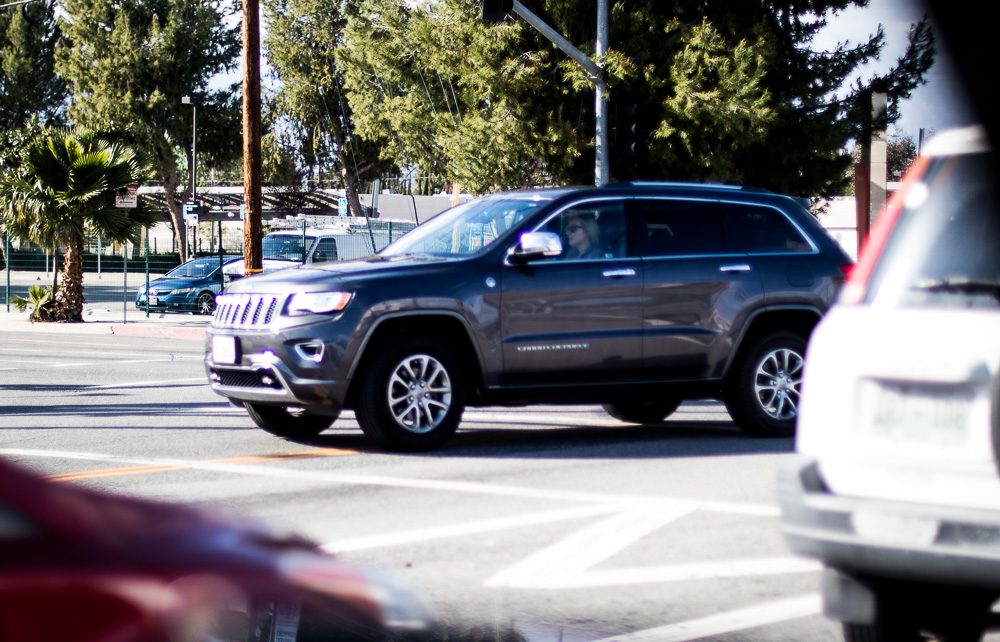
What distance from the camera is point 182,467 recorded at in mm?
7953

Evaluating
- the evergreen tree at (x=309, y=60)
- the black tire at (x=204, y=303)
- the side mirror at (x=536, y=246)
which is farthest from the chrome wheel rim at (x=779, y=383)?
the evergreen tree at (x=309, y=60)

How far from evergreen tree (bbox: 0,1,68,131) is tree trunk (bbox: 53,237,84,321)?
55508 mm

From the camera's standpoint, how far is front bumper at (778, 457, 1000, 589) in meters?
3.30

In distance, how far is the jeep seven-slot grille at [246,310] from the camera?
8.39 meters

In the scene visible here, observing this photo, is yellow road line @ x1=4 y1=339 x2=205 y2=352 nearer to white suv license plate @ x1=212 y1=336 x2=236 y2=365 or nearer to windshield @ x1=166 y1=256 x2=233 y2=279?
windshield @ x1=166 y1=256 x2=233 y2=279

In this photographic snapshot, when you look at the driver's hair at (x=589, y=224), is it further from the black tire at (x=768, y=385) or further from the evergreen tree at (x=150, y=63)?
the evergreen tree at (x=150, y=63)

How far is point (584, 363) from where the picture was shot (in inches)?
345

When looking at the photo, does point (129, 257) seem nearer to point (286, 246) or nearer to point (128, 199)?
point (286, 246)

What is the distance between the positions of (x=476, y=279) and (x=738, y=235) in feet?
7.53

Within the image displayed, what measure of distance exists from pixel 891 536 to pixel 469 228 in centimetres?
604

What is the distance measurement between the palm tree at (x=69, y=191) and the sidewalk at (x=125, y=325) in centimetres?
171

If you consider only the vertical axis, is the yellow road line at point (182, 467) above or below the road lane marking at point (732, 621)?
below

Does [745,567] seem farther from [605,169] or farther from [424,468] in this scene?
[605,169]

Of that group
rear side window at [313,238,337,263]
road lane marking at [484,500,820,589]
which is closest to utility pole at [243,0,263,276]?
rear side window at [313,238,337,263]
